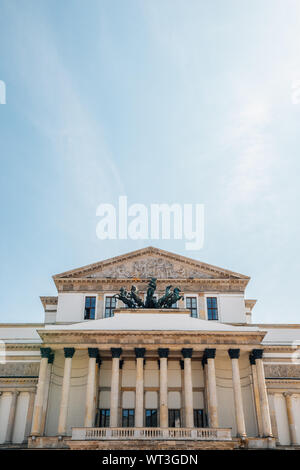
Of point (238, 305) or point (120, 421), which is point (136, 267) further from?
point (120, 421)

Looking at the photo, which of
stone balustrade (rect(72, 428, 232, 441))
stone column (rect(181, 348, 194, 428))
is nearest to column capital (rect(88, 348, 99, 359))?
stone balustrade (rect(72, 428, 232, 441))

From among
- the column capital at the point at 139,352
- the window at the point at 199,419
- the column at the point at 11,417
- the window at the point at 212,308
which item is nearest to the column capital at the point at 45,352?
the column at the point at 11,417

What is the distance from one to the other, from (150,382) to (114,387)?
3828mm

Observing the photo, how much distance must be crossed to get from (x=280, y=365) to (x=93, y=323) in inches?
534

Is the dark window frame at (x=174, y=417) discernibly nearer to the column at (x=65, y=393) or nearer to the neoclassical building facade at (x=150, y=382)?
the neoclassical building facade at (x=150, y=382)

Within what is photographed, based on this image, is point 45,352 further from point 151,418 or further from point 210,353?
point 210,353

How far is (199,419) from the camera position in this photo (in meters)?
30.7

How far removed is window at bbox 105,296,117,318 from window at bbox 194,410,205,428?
983cm

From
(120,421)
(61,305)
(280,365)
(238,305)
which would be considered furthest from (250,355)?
(61,305)

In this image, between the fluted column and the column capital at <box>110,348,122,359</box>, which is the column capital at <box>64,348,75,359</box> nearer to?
the column capital at <box>110,348,122,359</box>

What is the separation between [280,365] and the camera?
33.5 m

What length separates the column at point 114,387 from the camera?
2764 cm

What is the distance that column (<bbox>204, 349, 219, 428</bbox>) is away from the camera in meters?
28.0

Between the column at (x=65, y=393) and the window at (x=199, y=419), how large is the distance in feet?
27.5
